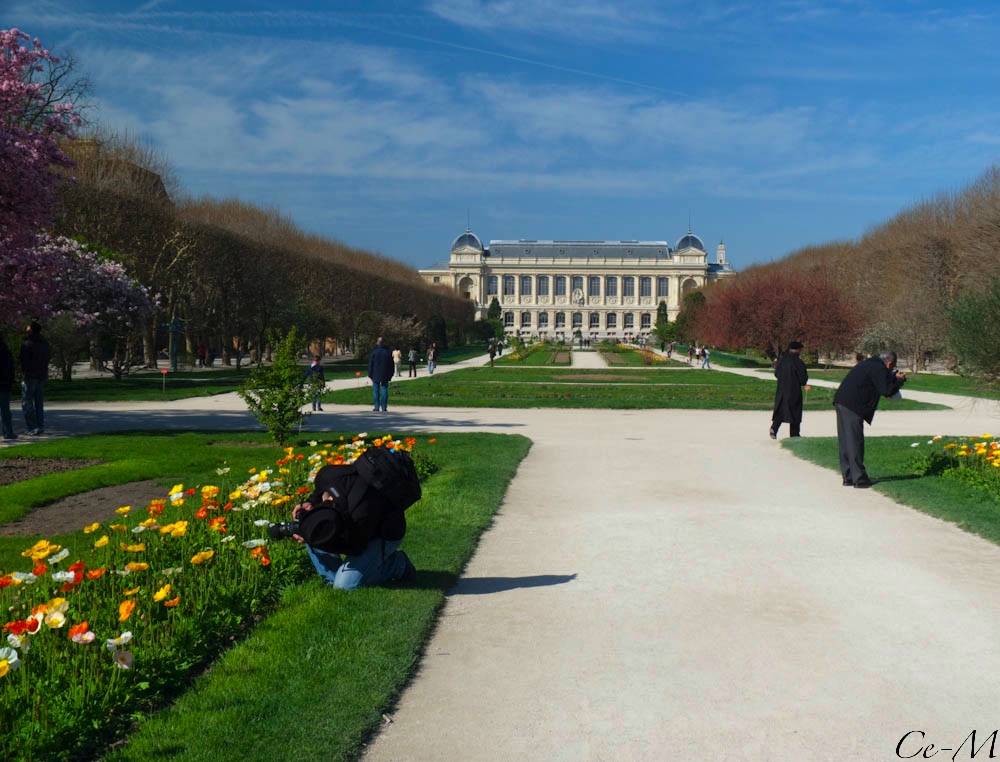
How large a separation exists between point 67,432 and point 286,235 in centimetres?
4485

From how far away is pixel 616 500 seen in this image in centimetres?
898

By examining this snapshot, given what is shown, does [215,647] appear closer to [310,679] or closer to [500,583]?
[310,679]

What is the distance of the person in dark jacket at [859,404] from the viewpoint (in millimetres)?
9695

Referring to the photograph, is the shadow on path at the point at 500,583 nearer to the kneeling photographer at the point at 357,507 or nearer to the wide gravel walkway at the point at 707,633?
the wide gravel walkway at the point at 707,633

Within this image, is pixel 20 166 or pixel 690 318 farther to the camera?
pixel 690 318

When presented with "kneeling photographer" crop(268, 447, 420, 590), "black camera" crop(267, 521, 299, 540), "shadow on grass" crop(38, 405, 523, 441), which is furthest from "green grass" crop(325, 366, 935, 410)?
"black camera" crop(267, 521, 299, 540)

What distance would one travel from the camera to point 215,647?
457 centimetres

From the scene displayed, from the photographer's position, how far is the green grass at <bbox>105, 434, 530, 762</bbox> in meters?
3.45

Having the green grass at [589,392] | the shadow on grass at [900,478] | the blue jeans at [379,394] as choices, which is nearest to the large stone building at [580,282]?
the green grass at [589,392]

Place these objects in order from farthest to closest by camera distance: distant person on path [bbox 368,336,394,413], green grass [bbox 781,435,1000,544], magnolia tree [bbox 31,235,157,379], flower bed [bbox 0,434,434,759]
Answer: magnolia tree [bbox 31,235,157,379] < distant person on path [bbox 368,336,394,413] < green grass [bbox 781,435,1000,544] < flower bed [bbox 0,434,434,759]

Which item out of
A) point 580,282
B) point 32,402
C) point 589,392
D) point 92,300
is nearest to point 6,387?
point 32,402

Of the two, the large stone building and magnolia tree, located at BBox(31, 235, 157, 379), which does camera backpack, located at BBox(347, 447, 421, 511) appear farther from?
the large stone building

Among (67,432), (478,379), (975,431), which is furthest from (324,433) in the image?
(478,379)

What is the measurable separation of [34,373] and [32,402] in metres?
0.74
